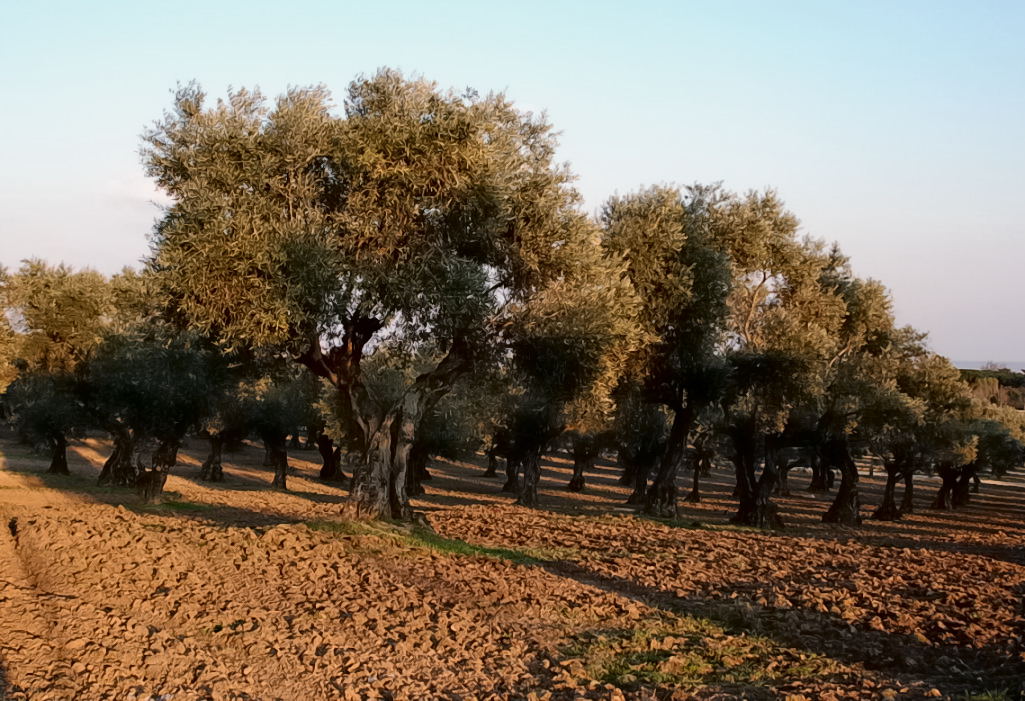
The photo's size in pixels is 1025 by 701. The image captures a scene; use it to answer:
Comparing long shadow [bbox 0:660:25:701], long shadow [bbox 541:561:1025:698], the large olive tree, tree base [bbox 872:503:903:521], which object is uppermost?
the large olive tree

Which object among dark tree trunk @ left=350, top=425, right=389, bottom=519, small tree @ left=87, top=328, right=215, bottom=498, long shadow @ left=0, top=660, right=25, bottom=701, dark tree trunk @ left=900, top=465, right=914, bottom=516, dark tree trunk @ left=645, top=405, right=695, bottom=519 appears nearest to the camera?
long shadow @ left=0, top=660, right=25, bottom=701

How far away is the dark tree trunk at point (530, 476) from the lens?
52.4m

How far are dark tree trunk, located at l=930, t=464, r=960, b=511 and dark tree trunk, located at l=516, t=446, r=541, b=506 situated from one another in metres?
31.3

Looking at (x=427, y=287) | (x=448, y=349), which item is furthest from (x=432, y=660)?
(x=448, y=349)

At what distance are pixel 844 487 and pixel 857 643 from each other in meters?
36.6

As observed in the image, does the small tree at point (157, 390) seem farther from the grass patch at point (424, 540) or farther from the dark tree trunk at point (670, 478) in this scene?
the dark tree trunk at point (670, 478)

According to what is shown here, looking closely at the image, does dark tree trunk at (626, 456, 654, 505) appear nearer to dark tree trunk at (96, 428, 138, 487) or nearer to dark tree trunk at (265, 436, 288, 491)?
dark tree trunk at (265, 436, 288, 491)

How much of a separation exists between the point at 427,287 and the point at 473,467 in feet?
246

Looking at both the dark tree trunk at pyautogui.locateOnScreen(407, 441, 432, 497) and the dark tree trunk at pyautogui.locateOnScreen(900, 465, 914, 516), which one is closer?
the dark tree trunk at pyautogui.locateOnScreen(900, 465, 914, 516)

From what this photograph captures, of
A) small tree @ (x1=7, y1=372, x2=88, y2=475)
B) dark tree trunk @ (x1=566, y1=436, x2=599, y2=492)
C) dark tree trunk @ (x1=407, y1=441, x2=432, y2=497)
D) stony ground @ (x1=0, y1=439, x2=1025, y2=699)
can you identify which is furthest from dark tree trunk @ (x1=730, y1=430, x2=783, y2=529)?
small tree @ (x1=7, y1=372, x2=88, y2=475)

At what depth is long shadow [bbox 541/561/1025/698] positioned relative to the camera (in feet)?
36.0

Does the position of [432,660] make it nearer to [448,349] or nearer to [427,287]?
[427,287]

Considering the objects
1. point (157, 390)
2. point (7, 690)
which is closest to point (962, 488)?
point (157, 390)

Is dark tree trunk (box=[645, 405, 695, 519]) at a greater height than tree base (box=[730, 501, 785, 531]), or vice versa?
dark tree trunk (box=[645, 405, 695, 519])
